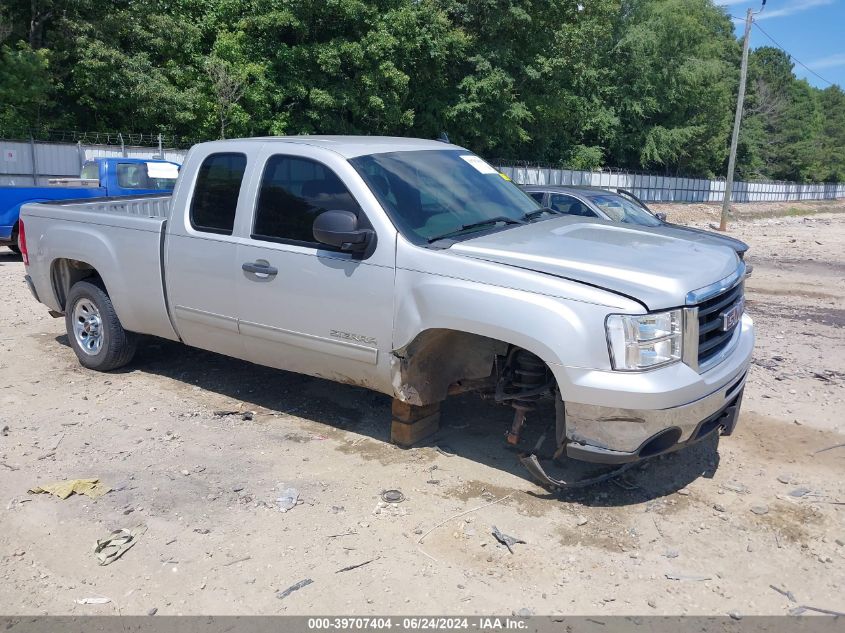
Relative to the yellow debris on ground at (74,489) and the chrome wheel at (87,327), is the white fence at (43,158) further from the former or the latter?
the yellow debris on ground at (74,489)

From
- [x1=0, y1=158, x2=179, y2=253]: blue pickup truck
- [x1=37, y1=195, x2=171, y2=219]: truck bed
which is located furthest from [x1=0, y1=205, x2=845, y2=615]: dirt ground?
[x1=0, y1=158, x2=179, y2=253]: blue pickup truck

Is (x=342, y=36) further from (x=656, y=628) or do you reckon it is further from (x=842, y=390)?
(x=656, y=628)

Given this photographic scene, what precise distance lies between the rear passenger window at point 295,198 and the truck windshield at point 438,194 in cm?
23

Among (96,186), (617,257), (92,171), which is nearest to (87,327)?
(617,257)

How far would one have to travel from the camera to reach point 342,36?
2716 centimetres

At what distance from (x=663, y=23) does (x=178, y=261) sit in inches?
1875

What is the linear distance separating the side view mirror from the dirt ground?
4.84ft

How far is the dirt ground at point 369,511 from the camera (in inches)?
138

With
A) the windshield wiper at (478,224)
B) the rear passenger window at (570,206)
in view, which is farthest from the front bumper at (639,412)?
the rear passenger window at (570,206)

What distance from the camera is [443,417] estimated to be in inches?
224

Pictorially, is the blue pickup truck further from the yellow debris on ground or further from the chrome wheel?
the yellow debris on ground

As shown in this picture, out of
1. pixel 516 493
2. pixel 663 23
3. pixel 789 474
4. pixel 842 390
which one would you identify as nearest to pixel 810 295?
pixel 842 390

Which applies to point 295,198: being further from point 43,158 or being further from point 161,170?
point 43,158

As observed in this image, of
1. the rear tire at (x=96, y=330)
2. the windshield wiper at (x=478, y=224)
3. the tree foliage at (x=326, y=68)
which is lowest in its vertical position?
the rear tire at (x=96, y=330)
